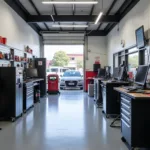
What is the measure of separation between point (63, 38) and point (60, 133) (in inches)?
350

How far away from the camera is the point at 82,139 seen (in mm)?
3811

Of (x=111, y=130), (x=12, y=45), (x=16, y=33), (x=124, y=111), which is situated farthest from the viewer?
(x=16, y=33)

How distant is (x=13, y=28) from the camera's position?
7016 mm

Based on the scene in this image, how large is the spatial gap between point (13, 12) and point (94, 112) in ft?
13.9

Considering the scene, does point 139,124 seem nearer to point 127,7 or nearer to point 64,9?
point 127,7

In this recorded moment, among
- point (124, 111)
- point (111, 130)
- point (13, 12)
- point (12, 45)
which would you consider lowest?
point (111, 130)

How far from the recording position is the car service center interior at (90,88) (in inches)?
136

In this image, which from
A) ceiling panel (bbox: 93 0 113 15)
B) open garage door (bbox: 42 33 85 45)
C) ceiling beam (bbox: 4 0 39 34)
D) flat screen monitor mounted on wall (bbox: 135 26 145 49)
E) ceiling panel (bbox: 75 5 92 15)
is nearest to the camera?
flat screen monitor mounted on wall (bbox: 135 26 145 49)

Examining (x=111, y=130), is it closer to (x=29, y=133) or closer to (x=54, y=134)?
(x=54, y=134)

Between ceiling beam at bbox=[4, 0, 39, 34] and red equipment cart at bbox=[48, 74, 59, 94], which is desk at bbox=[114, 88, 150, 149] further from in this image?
red equipment cart at bbox=[48, 74, 59, 94]

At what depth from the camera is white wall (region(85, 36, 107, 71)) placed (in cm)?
1223

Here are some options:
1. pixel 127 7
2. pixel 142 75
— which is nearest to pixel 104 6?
pixel 127 7

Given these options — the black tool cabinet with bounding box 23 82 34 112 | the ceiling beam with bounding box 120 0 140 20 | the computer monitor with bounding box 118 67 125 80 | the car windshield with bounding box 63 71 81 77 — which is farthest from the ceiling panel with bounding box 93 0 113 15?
the car windshield with bounding box 63 71 81 77

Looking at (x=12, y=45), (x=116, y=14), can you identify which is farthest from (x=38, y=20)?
(x=116, y=14)
